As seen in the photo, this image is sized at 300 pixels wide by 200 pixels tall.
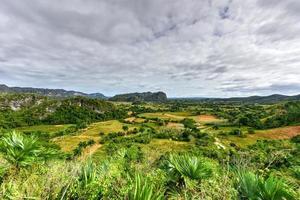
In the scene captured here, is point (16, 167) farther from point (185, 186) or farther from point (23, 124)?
point (23, 124)

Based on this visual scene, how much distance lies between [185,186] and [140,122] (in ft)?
344

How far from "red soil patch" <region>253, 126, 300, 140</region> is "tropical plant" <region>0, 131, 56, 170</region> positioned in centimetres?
7833

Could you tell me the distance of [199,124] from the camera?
10925 cm

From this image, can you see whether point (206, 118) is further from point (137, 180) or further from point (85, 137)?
point (137, 180)

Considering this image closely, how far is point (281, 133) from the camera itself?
81.2 m

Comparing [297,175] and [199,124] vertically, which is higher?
[297,175]

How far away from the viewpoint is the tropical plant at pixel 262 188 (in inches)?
187

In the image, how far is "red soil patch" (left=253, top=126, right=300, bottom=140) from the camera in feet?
257

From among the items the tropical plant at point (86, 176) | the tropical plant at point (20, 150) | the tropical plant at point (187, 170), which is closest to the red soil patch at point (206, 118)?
the tropical plant at point (187, 170)

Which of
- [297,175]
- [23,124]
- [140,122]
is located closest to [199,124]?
[140,122]

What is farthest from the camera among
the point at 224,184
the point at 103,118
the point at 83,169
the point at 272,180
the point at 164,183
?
the point at 103,118

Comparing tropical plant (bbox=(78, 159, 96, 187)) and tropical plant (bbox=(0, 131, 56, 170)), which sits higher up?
tropical plant (bbox=(0, 131, 56, 170))

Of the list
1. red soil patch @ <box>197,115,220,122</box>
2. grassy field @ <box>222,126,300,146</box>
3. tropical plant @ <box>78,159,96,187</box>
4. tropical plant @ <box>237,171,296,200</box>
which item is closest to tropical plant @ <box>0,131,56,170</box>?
tropical plant @ <box>78,159,96,187</box>

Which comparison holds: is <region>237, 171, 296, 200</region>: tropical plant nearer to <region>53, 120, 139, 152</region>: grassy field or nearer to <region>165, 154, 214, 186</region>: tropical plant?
<region>165, 154, 214, 186</region>: tropical plant
